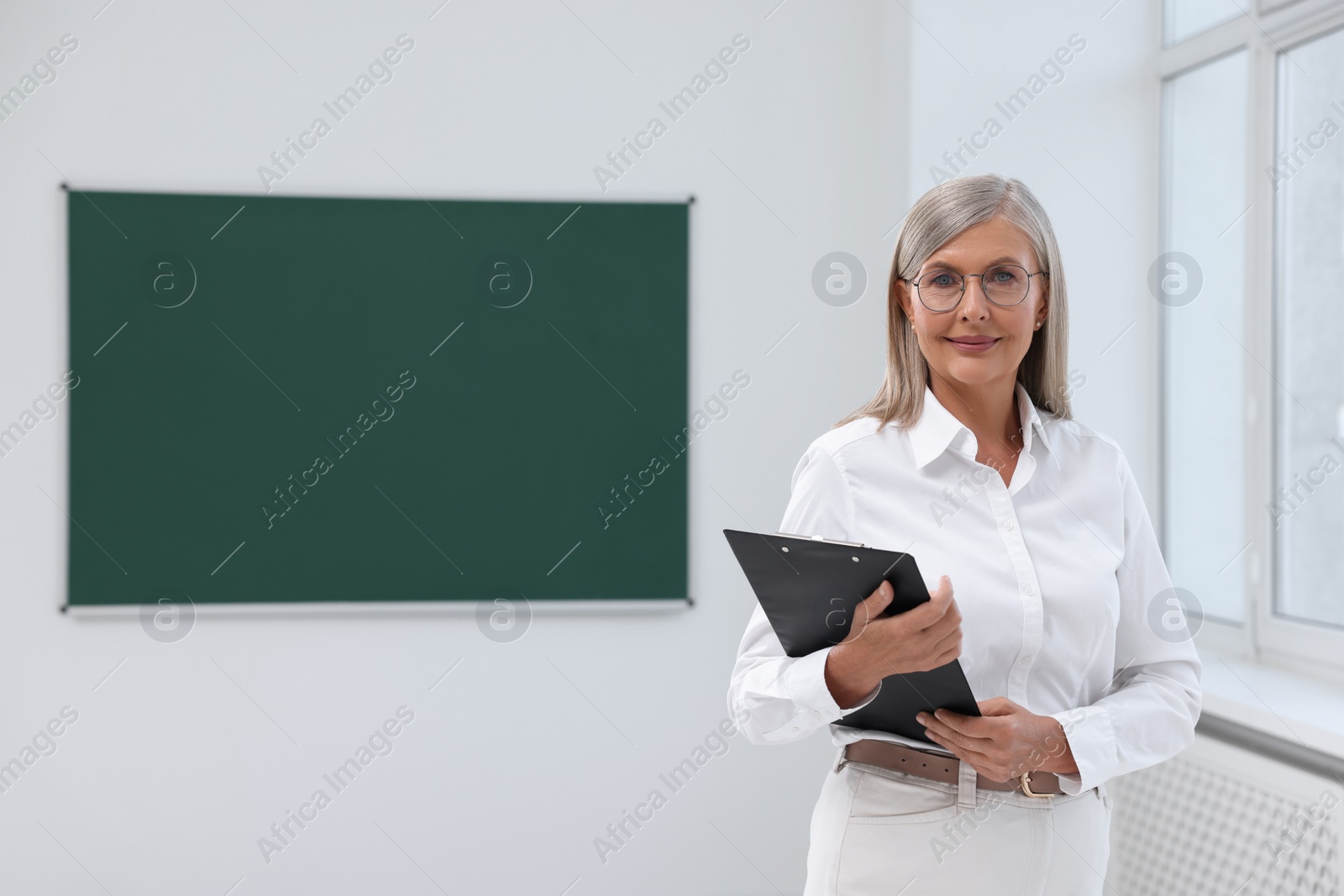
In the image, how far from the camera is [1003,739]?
100cm

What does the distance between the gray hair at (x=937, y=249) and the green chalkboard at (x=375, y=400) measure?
155 cm

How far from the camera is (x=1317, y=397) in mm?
2197

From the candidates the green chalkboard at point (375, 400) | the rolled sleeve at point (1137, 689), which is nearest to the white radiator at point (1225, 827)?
the rolled sleeve at point (1137, 689)

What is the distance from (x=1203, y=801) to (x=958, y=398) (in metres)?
1.46

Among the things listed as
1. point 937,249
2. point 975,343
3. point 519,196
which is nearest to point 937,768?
point 975,343

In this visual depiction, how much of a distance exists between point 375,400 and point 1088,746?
2.15m

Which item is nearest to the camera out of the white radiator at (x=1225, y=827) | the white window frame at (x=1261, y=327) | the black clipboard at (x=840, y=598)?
the black clipboard at (x=840, y=598)

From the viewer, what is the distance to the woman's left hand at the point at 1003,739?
1.01m

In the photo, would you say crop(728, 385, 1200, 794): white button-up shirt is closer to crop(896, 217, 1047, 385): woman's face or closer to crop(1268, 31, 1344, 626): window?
crop(896, 217, 1047, 385): woman's face

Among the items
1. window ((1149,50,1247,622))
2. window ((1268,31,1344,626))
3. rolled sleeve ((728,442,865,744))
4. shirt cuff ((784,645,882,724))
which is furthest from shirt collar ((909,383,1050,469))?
window ((1149,50,1247,622))

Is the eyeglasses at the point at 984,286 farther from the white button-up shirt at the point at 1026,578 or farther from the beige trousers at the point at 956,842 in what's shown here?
the beige trousers at the point at 956,842

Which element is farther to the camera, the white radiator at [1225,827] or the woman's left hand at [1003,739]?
the white radiator at [1225,827]

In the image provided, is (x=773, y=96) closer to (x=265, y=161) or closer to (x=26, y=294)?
(x=265, y=161)

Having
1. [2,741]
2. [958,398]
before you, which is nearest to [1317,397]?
[958,398]
